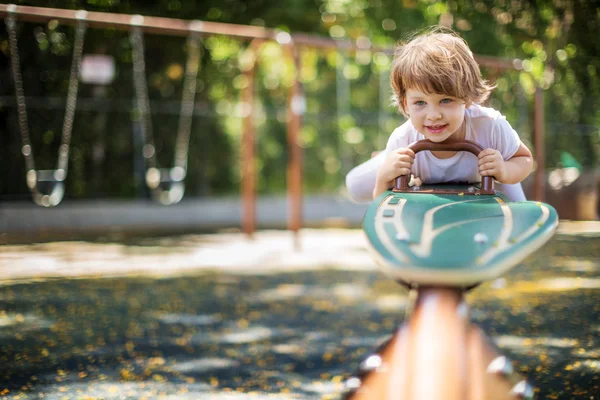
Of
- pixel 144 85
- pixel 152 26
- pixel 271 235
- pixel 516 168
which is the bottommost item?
pixel 271 235

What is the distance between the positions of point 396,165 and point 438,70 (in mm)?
285

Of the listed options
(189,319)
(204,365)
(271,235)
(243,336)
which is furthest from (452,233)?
(271,235)

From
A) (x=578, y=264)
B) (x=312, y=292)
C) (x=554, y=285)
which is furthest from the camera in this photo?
(x=312, y=292)

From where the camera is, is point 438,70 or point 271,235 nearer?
point 438,70

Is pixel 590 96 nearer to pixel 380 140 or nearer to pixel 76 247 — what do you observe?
pixel 76 247

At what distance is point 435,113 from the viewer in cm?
231

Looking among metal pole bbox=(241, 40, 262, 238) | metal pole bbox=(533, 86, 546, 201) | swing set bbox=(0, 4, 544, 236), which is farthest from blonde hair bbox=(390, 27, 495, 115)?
metal pole bbox=(241, 40, 262, 238)

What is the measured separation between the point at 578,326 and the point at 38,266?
5.12 metres

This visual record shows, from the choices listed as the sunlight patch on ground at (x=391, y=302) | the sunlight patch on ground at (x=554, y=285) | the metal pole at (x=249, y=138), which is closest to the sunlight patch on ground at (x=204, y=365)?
the sunlight patch on ground at (x=554, y=285)

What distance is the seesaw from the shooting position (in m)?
1.87

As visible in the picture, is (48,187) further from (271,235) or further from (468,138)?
(468,138)

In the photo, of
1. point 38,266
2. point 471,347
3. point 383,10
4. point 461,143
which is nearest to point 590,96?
point 461,143

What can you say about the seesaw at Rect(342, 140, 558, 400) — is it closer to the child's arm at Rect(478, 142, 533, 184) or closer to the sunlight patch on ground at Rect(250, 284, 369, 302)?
the child's arm at Rect(478, 142, 533, 184)

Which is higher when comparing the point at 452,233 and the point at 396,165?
the point at 396,165
